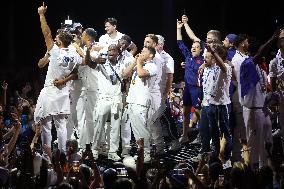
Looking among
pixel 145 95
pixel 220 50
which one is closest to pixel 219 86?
pixel 220 50

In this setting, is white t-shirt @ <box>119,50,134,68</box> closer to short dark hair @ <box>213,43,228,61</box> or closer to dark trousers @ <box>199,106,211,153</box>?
dark trousers @ <box>199,106,211,153</box>

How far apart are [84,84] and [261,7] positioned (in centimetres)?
961

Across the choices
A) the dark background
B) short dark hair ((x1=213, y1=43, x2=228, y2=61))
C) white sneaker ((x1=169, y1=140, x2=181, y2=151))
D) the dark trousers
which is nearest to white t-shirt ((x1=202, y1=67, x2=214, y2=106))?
the dark trousers

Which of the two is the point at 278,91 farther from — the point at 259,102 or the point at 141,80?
the point at 141,80

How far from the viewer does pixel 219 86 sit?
11148 millimetres

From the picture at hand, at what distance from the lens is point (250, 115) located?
34.6 feet

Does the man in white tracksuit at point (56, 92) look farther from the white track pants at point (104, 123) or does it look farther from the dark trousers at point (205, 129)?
the dark trousers at point (205, 129)

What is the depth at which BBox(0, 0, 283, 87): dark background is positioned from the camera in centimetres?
2022

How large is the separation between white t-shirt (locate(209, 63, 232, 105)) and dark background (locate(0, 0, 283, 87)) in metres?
8.77

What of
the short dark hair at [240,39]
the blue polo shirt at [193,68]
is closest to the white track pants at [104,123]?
the blue polo shirt at [193,68]

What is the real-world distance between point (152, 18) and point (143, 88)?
9069mm

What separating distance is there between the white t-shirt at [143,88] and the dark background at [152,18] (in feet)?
26.1

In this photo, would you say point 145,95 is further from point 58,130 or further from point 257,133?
point 257,133

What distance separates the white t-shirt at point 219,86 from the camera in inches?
437
